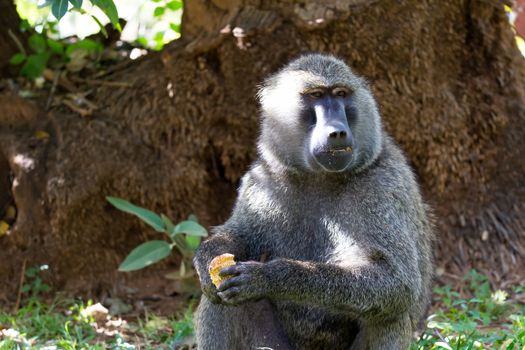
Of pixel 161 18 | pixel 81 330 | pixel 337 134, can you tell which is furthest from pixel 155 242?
pixel 161 18

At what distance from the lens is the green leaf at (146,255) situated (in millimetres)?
4750

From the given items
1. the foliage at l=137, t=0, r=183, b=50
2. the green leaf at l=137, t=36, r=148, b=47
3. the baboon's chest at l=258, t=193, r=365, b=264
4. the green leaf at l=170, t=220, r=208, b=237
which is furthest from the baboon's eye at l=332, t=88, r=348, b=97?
the green leaf at l=137, t=36, r=148, b=47

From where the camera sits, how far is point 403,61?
17.0 ft

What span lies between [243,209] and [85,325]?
146cm

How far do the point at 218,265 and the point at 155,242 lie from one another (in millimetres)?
1663

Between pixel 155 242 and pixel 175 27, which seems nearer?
pixel 155 242

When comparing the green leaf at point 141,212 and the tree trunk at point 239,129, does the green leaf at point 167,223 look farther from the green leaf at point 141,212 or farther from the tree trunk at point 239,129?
the tree trunk at point 239,129

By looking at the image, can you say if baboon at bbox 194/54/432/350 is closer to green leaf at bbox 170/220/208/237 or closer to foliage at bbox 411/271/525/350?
foliage at bbox 411/271/525/350

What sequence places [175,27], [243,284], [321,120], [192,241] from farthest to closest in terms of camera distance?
[175,27] → [192,241] → [321,120] → [243,284]

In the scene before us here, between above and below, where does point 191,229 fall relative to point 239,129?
below

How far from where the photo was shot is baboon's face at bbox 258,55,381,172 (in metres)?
3.40

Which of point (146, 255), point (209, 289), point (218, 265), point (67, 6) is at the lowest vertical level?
point (146, 255)

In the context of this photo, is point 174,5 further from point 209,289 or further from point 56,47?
point 209,289

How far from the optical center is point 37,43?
5.65 m
